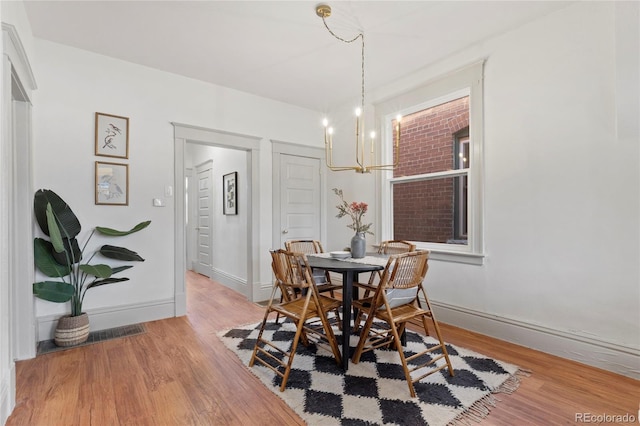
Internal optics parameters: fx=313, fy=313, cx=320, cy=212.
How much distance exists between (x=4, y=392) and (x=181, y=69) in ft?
A: 10.3

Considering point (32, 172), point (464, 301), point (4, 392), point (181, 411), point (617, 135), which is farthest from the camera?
point (464, 301)

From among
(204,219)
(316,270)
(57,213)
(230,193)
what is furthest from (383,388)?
(204,219)

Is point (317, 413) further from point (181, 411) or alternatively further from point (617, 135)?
point (617, 135)

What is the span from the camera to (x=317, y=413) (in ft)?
5.88

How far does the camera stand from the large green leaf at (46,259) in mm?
2682

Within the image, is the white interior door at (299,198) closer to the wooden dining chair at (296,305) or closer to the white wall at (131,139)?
the white wall at (131,139)

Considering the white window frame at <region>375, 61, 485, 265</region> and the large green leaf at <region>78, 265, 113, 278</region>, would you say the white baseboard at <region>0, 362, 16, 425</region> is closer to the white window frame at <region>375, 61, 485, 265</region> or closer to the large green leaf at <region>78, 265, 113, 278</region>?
the large green leaf at <region>78, 265, 113, 278</region>

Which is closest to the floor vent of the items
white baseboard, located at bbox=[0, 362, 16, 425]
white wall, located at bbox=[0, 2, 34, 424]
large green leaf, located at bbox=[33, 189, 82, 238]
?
white wall, located at bbox=[0, 2, 34, 424]

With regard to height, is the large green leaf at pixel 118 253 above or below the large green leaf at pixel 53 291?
above

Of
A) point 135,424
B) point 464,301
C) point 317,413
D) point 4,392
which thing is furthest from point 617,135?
point 4,392

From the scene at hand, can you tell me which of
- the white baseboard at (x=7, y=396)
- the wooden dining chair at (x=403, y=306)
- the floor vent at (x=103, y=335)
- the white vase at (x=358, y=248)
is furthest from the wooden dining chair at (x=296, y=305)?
the floor vent at (x=103, y=335)

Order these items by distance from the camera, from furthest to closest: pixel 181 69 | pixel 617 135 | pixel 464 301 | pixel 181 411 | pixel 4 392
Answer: pixel 181 69, pixel 464 301, pixel 617 135, pixel 181 411, pixel 4 392

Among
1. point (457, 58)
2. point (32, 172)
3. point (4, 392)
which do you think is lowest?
point (4, 392)

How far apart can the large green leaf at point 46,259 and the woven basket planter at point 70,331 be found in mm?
402
